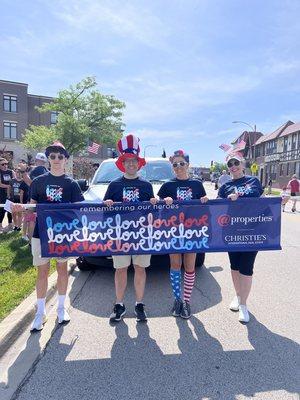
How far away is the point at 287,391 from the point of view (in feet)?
9.58

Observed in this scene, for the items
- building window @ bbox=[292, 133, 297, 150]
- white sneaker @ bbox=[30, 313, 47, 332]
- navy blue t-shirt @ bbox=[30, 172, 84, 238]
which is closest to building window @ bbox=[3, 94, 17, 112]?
building window @ bbox=[292, 133, 297, 150]

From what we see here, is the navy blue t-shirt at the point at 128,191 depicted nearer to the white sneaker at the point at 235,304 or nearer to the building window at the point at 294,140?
the white sneaker at the point at 235,304

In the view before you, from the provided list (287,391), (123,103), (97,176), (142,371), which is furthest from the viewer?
(123,103)

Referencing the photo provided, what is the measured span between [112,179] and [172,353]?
410cm

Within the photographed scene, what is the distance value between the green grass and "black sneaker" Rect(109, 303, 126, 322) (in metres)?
1.25

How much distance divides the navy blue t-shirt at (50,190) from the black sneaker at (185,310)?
190 centimetres

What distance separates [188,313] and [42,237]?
6.49 feet

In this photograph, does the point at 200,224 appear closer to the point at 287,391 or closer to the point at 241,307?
the point at 241,307

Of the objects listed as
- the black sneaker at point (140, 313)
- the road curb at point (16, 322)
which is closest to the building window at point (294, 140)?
the black sneaker at point (140, 313)

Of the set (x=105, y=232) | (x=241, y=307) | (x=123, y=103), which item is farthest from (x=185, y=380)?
(x=123, y=103)

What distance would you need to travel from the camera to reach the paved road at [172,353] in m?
2.95

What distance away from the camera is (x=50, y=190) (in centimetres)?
409

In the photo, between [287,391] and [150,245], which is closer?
[287,391]

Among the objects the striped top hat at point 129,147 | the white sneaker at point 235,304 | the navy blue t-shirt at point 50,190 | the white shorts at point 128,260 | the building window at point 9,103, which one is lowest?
the white sneaker at point 235,304
